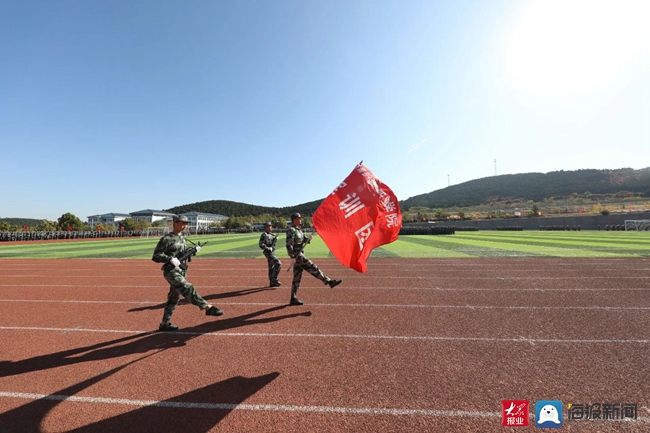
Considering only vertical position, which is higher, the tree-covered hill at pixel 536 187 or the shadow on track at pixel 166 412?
the tree-covered hill at pixel 536 187

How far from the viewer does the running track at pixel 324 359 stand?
3105mm

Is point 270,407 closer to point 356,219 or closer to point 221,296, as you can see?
point 356,219

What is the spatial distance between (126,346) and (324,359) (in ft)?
11.7

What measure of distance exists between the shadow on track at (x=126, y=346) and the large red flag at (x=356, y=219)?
228cm

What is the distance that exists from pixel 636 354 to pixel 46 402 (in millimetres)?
8224

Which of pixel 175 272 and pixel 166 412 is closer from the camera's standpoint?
pixel 166 412

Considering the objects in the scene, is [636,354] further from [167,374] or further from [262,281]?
[262,281]

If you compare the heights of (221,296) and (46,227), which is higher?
(46,227)

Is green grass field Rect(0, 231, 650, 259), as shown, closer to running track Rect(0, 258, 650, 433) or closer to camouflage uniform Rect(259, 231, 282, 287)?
camouflage uniform Rect(259, 231, 282, 287)

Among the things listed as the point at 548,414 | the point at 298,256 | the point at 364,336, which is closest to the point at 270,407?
the point at 364,336

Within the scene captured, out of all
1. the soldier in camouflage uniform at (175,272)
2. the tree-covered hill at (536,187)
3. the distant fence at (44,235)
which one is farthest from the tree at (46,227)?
the soldier in camouflage uniform at (175,272)

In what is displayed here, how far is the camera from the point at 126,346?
4.96 meters

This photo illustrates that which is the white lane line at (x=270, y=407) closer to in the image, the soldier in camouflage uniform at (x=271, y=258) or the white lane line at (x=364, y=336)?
the white lane line at (x=364, y=336)

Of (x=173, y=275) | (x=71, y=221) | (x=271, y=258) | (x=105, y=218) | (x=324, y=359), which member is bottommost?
(x=324, y=359)
